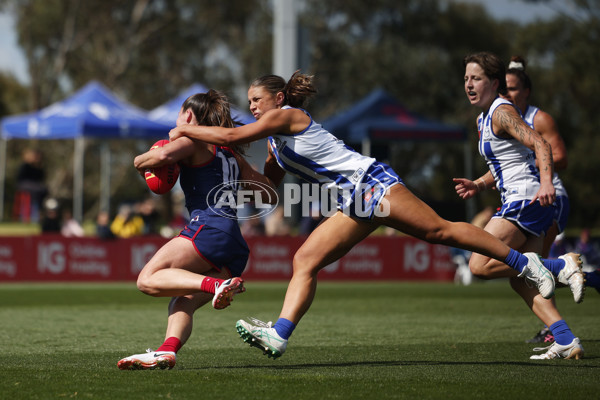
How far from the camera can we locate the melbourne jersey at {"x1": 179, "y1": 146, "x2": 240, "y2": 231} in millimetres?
5797

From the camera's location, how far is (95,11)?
44.3 metres

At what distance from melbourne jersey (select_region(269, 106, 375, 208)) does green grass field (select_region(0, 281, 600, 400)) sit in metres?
1.25

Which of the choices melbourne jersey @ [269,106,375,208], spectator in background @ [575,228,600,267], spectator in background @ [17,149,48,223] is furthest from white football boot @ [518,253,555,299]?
spectator in background @ [17,149,48,223]

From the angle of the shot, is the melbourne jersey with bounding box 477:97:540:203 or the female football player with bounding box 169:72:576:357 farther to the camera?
the melbourne jersey with bounding box 477:97:540:203

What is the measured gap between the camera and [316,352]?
6.97m

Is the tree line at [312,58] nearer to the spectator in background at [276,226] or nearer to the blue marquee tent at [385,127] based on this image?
the blue marquee tent at [385,127]

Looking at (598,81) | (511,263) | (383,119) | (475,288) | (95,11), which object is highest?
(95,11)

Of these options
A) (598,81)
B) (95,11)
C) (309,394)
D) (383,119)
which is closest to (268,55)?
(95,11)

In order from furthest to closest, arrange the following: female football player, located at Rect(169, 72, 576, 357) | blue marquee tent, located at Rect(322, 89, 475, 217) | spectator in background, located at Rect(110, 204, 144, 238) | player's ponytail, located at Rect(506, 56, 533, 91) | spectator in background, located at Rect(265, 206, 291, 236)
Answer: blue marquee tent, located at Rect(322, 89, 475, 217), spectator in background, located at Rect(265, 206, 291, 236), spectator in background, located at Rect(110, 204, 144, 238), player's ponytail, located at Rect(506, 56, 533, 91), female football player, located at Rect(169, 72, 576, 357)

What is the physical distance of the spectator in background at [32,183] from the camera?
2206cm

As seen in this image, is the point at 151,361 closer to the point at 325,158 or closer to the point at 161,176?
the point at 161,176

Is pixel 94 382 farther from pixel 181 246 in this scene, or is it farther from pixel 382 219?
pixel 382 219

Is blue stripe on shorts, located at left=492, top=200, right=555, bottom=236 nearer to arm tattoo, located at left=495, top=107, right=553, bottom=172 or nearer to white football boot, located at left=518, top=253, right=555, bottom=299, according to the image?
arm tattoo, located at left=495, top=107, right=553, bottom=172

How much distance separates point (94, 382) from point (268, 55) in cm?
4055
